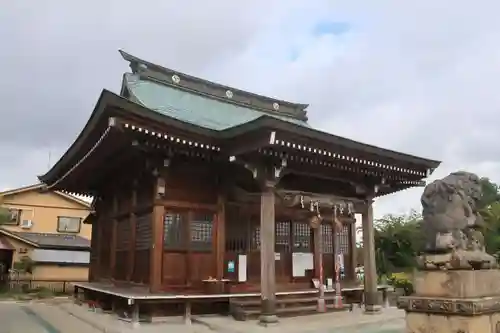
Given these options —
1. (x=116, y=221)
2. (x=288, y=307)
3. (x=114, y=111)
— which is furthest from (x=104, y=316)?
(x=114, y=111)

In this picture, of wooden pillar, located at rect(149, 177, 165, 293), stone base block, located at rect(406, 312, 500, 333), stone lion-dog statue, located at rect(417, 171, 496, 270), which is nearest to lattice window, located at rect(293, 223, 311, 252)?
wooden pillar, located at rect(149, 177, 165, 293)

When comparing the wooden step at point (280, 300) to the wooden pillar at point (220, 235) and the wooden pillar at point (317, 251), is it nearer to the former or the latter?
the wooden pillar at point (220, 235)

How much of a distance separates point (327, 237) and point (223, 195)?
4.03 metres

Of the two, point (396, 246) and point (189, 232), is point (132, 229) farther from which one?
point (396, 246)

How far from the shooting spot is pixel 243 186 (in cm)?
1169

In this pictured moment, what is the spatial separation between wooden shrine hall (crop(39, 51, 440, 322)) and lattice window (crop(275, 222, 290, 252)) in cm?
3

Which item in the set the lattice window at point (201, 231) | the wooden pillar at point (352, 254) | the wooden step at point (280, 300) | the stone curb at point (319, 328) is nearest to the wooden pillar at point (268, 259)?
the stone curb at point (319, 328)

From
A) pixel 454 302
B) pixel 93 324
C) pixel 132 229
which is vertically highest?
pixel 132 229

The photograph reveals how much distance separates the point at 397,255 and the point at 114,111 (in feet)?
76.3

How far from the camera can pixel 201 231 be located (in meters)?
11.3

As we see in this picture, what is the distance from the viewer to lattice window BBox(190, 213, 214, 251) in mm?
11153

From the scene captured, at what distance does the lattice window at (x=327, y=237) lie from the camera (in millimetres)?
13680

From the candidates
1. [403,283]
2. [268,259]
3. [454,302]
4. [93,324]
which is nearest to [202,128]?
[268,259]

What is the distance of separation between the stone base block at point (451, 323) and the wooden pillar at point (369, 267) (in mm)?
Answer: 6176
